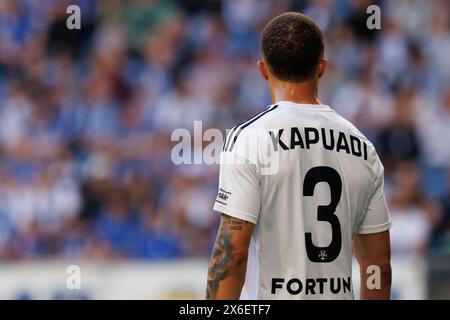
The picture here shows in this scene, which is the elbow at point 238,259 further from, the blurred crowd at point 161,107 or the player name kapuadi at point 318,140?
the blurred crowd at point 161,107

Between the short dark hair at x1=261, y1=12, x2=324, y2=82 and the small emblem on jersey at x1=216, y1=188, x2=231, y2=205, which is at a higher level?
the short dark hair at x1=261, y1=12, x2=324, y2=82

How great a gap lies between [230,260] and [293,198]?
29cm

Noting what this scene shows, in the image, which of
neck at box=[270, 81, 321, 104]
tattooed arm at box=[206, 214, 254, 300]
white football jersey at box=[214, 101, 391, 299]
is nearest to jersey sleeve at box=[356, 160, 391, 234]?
white football jersey at box=[214, 101, 391, 299]

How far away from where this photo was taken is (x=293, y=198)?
9.95 ft

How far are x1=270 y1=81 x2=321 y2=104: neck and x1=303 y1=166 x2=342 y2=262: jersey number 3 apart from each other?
9.8 inches

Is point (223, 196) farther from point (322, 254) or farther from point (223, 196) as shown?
point (322, 254)

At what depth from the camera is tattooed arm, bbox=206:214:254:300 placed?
297cm

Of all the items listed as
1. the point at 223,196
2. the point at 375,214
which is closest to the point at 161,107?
the point at 375,214

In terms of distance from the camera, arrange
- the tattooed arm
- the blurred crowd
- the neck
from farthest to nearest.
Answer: the blurred crowd, the neck, the tattooed arm

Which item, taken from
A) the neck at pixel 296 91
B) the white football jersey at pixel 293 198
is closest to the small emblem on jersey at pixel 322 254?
the white football jersey at pixel 293 198

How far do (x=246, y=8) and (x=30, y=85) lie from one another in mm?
2517

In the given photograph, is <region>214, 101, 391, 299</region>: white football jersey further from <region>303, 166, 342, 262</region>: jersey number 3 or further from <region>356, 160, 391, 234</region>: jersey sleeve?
<region>356, 160, 391, 234</region>: jersey sleeve
